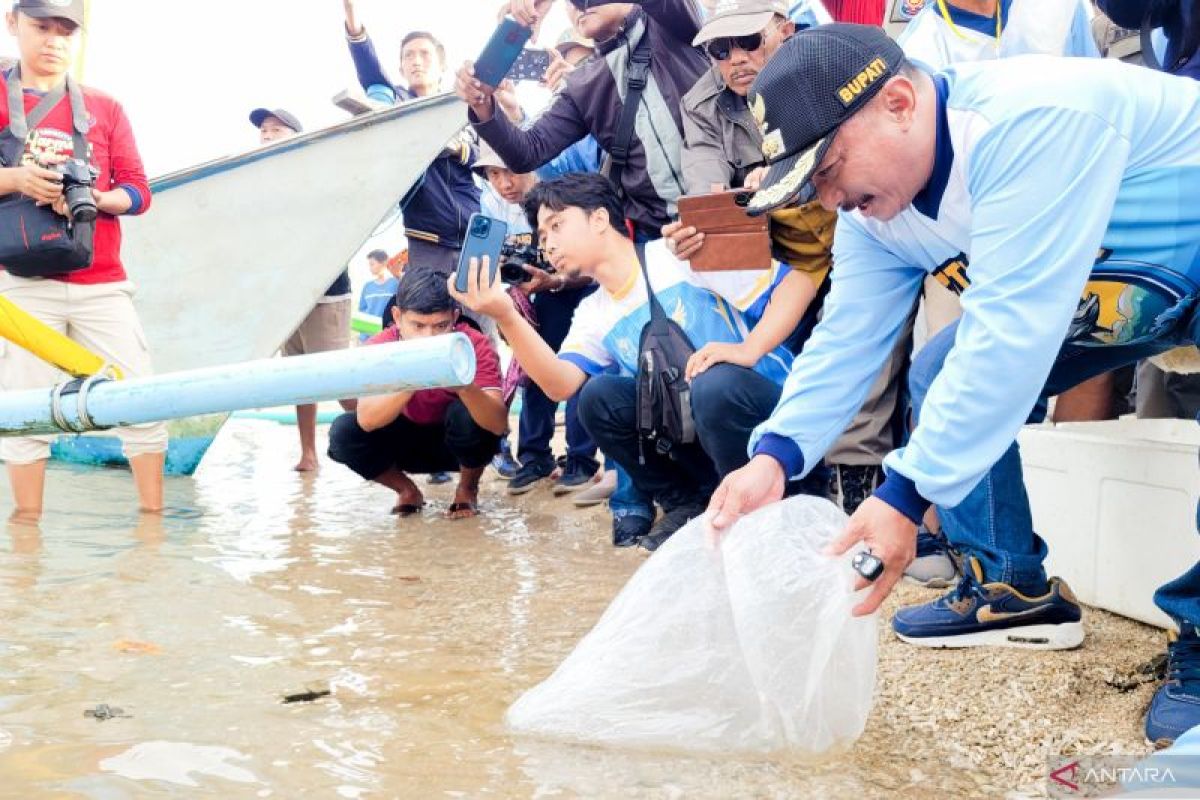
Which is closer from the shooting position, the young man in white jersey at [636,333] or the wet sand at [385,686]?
the wet sand at [385,686]

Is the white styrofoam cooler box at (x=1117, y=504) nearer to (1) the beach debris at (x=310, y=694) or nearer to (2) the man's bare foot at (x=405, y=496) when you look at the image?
(1) the beach debris at (x=310, y=694)

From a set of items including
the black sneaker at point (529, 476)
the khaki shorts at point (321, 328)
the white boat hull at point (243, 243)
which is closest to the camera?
the black sneaker at point (529, 476)

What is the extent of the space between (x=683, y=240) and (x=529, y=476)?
1.93 metres

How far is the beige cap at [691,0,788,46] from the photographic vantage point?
10.7 ft

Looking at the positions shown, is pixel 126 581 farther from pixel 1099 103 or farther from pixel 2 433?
pixel 1099 103

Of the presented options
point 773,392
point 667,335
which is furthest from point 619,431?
point 773,392

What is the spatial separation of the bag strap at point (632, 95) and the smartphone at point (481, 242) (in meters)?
0.87

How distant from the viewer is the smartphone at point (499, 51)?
12.1ft

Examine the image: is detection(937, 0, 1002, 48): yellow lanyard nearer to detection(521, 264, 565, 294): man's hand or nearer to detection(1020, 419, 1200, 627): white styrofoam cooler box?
detection(1020, 419, 1200, 627): white styrofoam cooler box

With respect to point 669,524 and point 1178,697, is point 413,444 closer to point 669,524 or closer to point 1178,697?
point 669,524

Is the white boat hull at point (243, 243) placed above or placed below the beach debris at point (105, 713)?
above

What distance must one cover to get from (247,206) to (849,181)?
4.66 m

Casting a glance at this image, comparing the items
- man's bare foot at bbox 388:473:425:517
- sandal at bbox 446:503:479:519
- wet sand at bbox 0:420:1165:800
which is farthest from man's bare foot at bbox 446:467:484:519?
wet sand at bbox 0:420:1165:800

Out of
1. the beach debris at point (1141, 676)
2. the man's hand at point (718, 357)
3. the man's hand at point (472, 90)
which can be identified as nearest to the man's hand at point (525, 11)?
the man's hand at point (472, 90)
